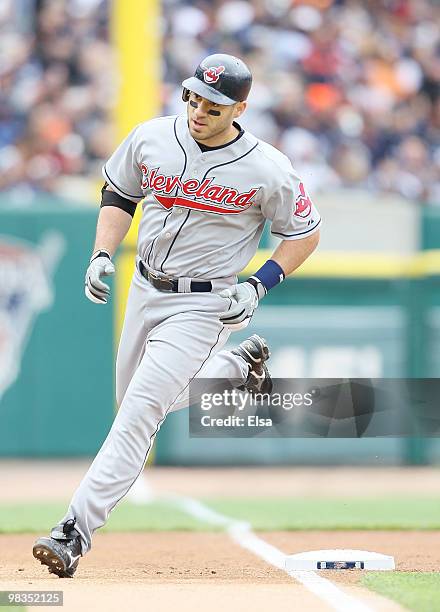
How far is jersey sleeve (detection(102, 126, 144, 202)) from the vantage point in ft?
15.7

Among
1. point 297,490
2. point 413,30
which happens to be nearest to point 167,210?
point 297,490

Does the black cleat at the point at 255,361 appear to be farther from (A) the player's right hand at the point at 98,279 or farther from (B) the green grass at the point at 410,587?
(B) the green grass at the point at 410,587

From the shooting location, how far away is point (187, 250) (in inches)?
182

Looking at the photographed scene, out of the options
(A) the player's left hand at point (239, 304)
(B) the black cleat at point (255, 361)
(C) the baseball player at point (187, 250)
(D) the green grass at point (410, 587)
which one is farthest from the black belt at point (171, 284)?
(D) the green grass at point (410, 587)

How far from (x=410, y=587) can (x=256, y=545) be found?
1665 mm

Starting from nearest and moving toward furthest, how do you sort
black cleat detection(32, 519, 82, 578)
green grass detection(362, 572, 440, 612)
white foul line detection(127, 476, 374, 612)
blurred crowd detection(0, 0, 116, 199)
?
green grass detection(362, 572, 440, 612) < white foul line detection(127, 476, 374, 612) < black cleat detection(32, 519, 82, 578) < blurred crowd detection(0, 0, 116, 199)

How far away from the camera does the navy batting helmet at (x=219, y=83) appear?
4.44 metres

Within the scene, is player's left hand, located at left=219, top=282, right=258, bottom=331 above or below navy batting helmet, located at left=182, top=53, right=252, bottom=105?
below

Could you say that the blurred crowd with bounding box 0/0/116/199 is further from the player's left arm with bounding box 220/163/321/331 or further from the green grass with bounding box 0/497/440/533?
the player's left arm with bounding box 220/163/321/331

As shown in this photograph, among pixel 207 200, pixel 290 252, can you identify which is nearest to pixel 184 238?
pixel 207 200

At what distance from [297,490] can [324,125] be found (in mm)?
4234

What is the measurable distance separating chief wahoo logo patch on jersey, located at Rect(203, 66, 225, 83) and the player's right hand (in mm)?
767

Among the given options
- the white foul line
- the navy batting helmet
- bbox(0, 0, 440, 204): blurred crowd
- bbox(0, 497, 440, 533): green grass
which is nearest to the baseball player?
the navy batting helmet

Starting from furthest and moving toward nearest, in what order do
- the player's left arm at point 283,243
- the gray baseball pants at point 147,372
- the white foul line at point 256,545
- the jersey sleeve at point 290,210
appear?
the jersey sleeve at point 290,210 → the player's left arm at point 283,243 → the gray baseball pants at point 147,372 → the white foul line at point 256,545
